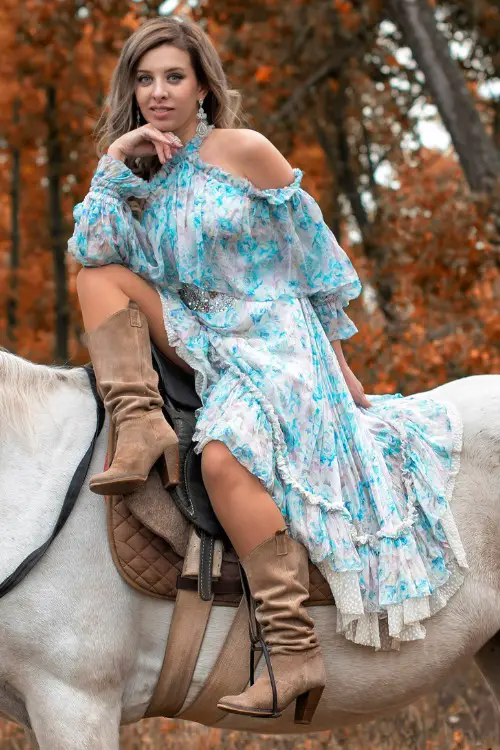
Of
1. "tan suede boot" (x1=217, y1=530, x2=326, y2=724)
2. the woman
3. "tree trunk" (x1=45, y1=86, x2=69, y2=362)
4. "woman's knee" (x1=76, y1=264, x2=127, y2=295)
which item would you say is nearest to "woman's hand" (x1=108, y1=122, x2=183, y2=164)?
the woman

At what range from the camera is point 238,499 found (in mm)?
2887

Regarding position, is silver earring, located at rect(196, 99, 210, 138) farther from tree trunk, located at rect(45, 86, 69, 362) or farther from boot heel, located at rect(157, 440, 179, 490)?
tree trunk, located at rect(45, 86, 69, 362)

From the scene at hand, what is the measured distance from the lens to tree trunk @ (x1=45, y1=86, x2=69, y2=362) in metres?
14.2

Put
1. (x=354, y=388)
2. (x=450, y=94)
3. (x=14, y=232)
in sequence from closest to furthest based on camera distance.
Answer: (x=354, y=388), (x=450, y=94), (x=14, y=232)

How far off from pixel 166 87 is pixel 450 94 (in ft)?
19.6

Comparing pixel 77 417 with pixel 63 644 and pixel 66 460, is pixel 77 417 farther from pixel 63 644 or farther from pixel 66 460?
pixel 63 644

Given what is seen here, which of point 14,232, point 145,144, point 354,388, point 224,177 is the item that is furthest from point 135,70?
point 14,232

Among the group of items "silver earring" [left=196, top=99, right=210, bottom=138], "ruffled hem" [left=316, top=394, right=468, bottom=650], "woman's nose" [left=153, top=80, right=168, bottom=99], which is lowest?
"ruffled hem" [left=316, top=394, right=468, bottom=650]

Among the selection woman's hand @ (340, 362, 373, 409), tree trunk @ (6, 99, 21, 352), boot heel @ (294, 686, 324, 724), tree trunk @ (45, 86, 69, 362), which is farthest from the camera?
tree trunk @ (6, 99, 21, 352)

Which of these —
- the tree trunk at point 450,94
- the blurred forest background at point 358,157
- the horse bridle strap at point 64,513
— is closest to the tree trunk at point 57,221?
the blurred forest background at point 358,157

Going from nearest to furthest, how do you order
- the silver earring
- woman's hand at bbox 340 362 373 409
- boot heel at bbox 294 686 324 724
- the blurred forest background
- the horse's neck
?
1. the horse's neck
2. boot heel at bbox 294 686 324 724
3. the silver earring
4. woman's hand at bbox 340 362 373 409
5. the blurred forest background

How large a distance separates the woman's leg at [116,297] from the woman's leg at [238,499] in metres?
0.37

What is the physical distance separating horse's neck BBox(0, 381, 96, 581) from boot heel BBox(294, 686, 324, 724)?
896 millimetres

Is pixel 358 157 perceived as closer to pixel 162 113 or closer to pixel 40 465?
pixel 162 113
